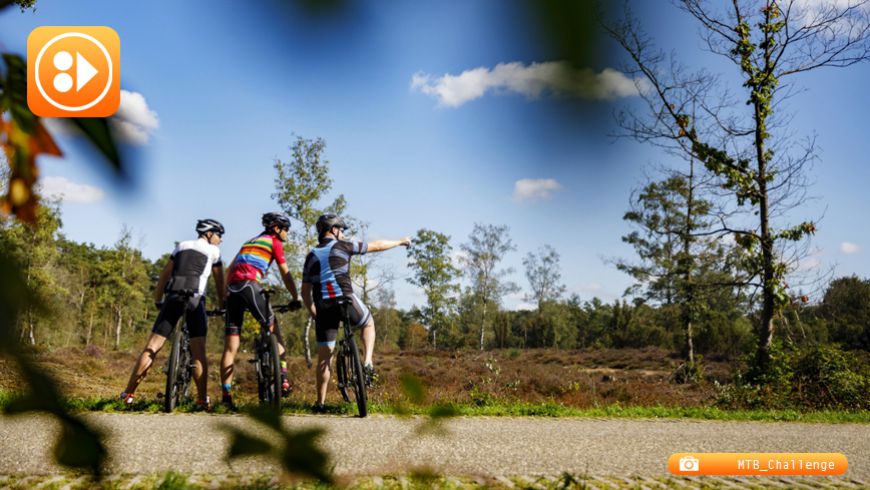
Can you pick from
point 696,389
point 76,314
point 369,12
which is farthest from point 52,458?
point 696,389

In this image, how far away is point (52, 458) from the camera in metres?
0.44

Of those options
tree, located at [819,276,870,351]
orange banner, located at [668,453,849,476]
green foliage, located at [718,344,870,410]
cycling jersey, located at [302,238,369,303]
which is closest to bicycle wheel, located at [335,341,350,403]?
cycling jersey, located at [302,238,369,303]

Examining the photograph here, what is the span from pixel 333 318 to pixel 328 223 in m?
0.89

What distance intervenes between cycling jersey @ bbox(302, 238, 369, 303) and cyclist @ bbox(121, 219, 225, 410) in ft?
2.25

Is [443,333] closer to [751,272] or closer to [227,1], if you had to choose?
[751,272]

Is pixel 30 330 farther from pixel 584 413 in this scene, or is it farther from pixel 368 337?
pixel 584 413

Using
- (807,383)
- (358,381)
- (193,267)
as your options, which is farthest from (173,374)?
(807,383)

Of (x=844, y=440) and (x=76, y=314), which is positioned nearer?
(x=76, y=314)

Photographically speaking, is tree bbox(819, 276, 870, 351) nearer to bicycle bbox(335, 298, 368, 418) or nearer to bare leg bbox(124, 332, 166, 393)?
bicycle bbox(335, 298, 368, 418)

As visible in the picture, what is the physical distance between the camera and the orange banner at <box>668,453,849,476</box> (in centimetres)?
395

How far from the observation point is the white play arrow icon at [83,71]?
547 millimetres

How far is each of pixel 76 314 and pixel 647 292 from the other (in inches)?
1193

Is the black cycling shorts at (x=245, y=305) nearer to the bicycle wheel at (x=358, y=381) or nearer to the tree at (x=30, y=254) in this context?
the bicycle wheel at (x=358, y=381)

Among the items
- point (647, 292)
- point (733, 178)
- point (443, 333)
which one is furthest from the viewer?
point (443, 333)
